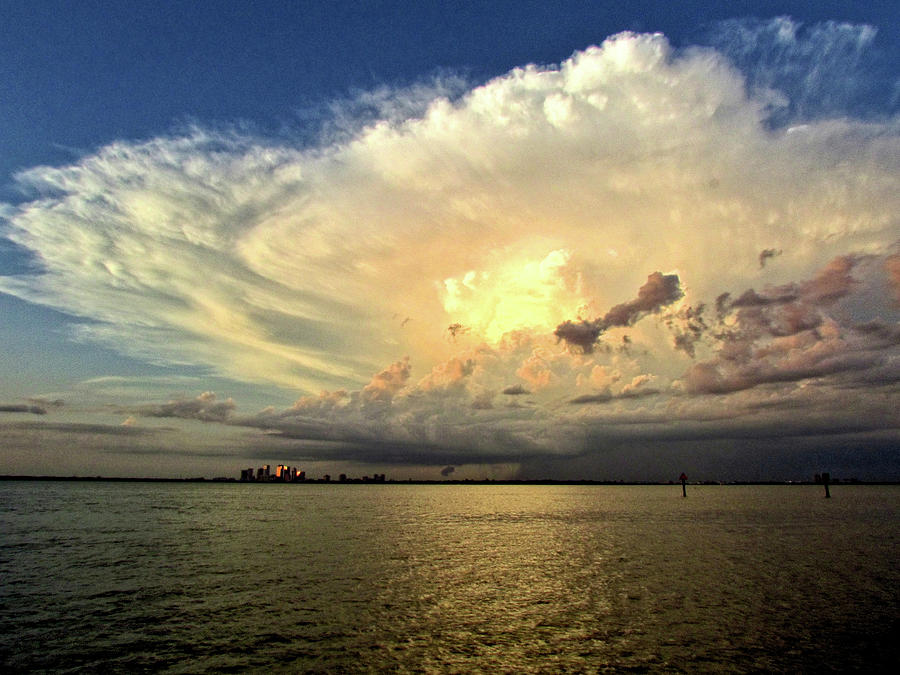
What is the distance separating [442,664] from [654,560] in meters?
30.8

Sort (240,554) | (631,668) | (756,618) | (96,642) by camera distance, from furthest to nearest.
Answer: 1. (240,554)
2. (756,618)
3. (96,642)
4. (631,668)

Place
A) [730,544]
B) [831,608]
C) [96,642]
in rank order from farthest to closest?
[730,544]
[831,608]
[96,642]

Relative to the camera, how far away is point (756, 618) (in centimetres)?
2655

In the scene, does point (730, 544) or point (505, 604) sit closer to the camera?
point (505, 604)

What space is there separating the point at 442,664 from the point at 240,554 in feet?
113

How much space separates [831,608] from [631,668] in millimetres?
16508

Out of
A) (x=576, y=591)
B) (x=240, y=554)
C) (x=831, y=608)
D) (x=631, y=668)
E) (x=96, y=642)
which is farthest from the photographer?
(x=240, y=554)

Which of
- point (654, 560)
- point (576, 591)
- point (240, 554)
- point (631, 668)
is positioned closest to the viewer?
point (631, 668)

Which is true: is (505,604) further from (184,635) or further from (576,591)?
(184,635)

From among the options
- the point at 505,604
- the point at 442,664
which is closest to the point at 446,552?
the point at 505,604

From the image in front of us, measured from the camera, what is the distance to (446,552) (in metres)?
51.1

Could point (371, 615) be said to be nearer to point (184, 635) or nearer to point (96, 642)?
point (184, 635)

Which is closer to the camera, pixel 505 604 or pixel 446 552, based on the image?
pixel 505 604

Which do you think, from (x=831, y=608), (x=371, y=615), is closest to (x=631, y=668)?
(x=371, y=615)
